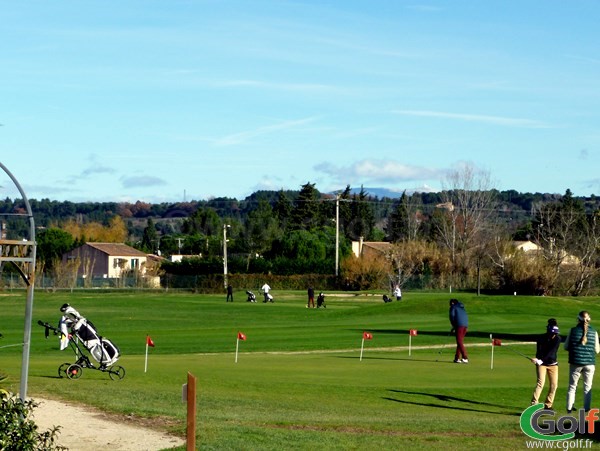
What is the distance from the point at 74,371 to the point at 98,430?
29.2 feet

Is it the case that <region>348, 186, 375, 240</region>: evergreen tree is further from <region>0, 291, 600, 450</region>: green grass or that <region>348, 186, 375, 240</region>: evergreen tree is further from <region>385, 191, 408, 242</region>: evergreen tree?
<region>0, 291, 600, 450</region>: green grass

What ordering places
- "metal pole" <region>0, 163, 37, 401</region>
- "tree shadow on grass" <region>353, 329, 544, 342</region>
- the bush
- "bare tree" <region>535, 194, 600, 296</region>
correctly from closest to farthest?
the bush → "metal pole" <region>0, 163, 37, 401</region> → "tree shadow on grass" <region>353, 329, 544, 342</region> → "bare tree" <region>535, 194, 600, 296</region>

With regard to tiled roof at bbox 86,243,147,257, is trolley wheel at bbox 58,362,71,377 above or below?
below

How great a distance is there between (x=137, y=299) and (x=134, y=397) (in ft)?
212

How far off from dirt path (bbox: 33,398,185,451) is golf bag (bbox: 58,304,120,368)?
Result: 658cm

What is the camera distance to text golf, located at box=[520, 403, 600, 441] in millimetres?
16031

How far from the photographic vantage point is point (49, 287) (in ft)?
334

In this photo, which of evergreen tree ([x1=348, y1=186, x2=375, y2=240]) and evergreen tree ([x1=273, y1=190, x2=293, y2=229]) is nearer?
evergreen tree ([x1=348, y1=186, x2=375, y2=240])

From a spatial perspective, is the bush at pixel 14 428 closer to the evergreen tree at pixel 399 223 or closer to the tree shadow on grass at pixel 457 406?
the tree shadow on grass at pixel 457 406

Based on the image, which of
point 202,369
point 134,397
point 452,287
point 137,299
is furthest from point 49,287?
point 134,397

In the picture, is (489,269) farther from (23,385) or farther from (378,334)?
(23,385)

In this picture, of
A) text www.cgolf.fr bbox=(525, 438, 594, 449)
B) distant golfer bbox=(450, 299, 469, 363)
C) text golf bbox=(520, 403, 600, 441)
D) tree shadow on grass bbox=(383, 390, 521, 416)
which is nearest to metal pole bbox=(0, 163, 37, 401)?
text www.cgolf.fr bbox=(525, 438, 594, 449)

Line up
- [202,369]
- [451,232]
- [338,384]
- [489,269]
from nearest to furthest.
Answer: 1. [338,384]
2. [202,369]
3. [489,269]
4. [451,232]

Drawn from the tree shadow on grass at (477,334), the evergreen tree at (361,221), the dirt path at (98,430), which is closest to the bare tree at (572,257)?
the tree shadow on grass at (477,334)
